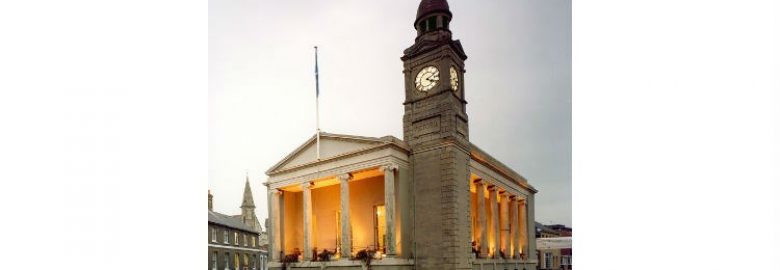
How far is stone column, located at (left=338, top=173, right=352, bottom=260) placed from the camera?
458cm

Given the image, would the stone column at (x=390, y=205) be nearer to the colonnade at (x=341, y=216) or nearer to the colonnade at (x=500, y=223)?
the colonnade at (x=341, y=216)

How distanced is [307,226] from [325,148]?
93 cm

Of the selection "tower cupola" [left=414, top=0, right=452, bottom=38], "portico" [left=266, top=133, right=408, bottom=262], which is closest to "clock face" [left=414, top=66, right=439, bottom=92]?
"tower cupola" [left=414, top=0, right=452, bottom=38]

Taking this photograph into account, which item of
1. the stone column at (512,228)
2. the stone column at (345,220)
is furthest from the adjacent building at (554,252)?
the stone column at (345,220)

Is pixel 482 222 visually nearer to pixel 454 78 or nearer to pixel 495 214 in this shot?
pixel 495 214

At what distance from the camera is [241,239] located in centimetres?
418

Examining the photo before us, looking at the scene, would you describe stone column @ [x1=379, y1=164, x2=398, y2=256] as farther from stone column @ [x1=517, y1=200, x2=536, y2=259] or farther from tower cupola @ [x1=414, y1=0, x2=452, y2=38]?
tower cupola @ [x1=414, y1=0, x2=452, y2=38]

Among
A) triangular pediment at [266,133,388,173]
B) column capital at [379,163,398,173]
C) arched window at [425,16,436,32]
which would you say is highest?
arched window at [425,16,436,32]

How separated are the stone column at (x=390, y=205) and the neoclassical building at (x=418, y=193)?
0.01 meters

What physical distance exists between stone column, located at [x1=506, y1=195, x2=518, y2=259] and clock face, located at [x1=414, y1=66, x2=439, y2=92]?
1400 millimetres
